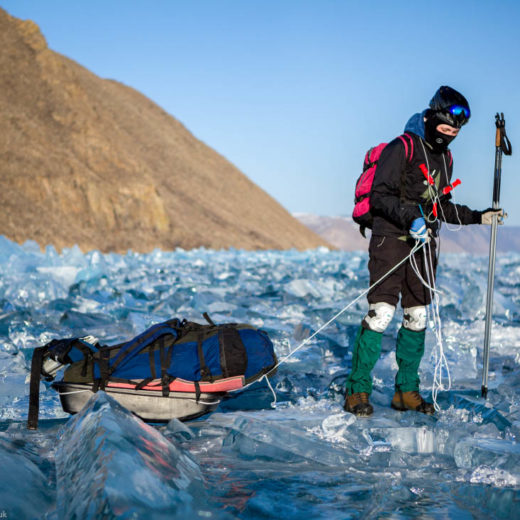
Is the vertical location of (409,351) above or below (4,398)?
above

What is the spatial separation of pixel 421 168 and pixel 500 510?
1730 millimetres

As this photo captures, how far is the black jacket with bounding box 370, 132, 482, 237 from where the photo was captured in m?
2.88

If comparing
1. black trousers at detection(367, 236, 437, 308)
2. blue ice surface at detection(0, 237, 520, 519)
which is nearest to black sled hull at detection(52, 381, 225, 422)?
blue ice surface at detection(0, 237, 520, 519)

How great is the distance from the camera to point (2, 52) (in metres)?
34.0

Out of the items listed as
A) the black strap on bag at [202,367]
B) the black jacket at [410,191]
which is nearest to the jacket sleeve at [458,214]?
the black jacket at [410,191]

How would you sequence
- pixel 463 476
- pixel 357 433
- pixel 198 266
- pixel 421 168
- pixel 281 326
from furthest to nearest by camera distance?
1. pixel 198 266
2. pixel 281 326
3. pixel 421 168
4. pixel 357 433
5. pixel 463 476

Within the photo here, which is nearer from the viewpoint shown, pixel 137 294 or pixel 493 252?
pixel 493 252

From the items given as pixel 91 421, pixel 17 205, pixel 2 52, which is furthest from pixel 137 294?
pixel 2 52

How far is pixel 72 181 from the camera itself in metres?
28.6

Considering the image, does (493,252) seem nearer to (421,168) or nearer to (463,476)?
(421,168)

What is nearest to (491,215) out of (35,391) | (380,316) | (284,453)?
(380,316)

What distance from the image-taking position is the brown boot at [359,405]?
9.62ft

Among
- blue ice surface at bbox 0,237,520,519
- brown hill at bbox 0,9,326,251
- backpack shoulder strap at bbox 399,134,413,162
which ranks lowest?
blue ice surface at bbox 0,237,520,519

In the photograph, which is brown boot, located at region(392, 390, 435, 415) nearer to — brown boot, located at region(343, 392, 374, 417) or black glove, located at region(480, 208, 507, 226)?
brown boot, located at region(343, 392, 374, 417)
